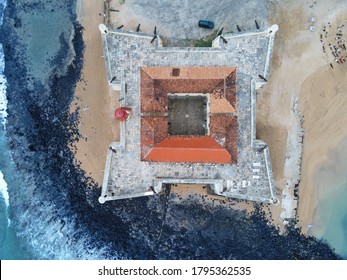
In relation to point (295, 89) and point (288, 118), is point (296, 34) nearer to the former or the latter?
point (295, 89)

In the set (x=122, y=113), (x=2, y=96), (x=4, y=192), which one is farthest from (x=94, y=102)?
(x=4, y=192)

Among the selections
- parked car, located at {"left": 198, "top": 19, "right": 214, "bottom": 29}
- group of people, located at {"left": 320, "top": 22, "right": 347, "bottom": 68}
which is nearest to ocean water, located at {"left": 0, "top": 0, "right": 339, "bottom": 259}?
parked car, located at {"left": 198, "top": 19, "right": 214, "bottom": 29}

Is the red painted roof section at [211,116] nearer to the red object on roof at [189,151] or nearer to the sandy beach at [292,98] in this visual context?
the red object on roof at [189,151]

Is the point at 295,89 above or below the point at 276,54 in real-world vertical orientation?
below

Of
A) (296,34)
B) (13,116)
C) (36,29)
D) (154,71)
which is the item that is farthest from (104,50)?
(296,34)

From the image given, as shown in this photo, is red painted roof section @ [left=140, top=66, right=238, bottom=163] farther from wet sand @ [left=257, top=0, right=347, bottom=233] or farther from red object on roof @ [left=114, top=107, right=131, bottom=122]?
wet sand @ [left=257, top=0, right=347, bottom=233]
